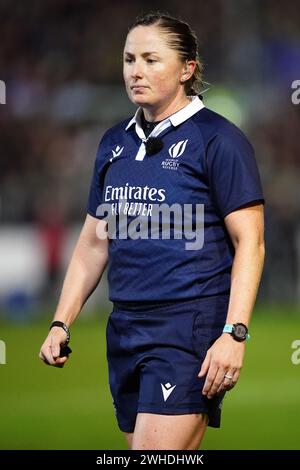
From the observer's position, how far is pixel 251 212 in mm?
4715

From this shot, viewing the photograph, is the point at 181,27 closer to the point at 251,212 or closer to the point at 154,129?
the point at 154,129

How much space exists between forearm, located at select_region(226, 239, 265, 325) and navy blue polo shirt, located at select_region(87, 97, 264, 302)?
183 millimetres

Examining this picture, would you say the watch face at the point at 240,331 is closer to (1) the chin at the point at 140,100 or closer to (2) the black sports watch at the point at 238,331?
(2) the black sports watch at the point at 238,331

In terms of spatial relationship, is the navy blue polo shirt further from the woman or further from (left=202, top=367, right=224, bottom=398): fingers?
(left=202, top=367, right=224, bottom=398): fingers

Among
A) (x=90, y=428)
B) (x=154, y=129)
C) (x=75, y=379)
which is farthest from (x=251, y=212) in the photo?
(x=75, y=379)

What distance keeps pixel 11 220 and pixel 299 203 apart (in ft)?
16.5

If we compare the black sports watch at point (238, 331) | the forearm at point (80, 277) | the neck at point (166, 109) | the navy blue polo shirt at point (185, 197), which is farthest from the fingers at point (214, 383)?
the neck at point (166, 109)

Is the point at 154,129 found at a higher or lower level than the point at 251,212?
higher

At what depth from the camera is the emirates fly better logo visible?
15.9ft

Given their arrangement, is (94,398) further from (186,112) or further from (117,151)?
(186,112)

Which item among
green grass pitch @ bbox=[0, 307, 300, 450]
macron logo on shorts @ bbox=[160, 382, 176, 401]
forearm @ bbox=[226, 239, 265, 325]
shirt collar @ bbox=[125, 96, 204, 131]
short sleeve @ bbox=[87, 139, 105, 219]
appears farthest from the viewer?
green grass pitch @ bbox=[0, 307, 300, 450]

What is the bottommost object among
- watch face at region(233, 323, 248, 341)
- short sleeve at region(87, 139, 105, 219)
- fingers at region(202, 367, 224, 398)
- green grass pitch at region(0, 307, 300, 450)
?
green grass pitch at region(0, 307, 300, 450)

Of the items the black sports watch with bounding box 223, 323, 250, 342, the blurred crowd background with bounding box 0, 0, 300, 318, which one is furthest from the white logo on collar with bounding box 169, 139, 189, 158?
the blurred crowd background with bounding box 0, 0, 300, 318

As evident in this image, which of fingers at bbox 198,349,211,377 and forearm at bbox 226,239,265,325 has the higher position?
forearm at bbox 226,239,265,325
